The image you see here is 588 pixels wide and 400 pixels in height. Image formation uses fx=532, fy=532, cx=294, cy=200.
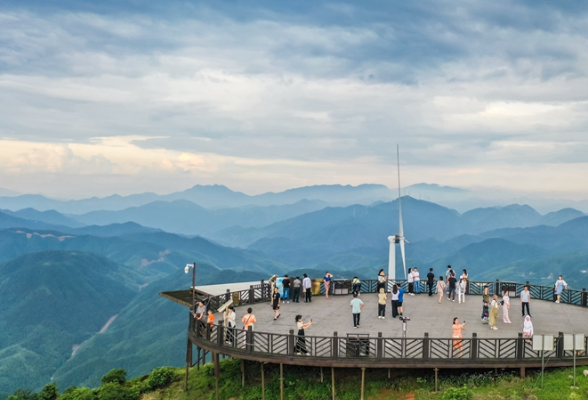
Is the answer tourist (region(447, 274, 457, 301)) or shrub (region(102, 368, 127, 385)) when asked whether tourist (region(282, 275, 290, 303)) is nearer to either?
tourist (region(447, 274, 457, 301))

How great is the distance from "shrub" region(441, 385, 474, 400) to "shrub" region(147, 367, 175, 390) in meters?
17.8

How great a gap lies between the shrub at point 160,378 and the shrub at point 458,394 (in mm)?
17835

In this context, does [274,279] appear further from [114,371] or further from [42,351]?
[42,351]

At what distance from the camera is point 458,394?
2155 cm

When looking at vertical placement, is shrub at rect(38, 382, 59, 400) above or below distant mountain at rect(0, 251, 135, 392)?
above

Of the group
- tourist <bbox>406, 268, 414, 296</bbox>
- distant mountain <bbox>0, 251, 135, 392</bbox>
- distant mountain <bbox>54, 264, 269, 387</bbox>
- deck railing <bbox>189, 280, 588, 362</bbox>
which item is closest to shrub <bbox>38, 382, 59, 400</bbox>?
deck railing <bbox>189, 280, 588, 362</bbox>

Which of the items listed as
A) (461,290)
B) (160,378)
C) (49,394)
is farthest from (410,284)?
(49,394)

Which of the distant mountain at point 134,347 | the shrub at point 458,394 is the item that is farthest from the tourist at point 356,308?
the distant mountain at point 134,347

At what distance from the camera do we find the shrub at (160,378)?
32.3 m

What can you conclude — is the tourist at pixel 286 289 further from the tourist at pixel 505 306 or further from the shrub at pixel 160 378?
the tourist at pixel 505 306

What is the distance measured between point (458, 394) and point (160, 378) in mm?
18743

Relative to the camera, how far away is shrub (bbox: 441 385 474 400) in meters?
21.4

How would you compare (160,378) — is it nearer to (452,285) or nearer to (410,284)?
(410,284)

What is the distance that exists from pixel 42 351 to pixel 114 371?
451 feet
